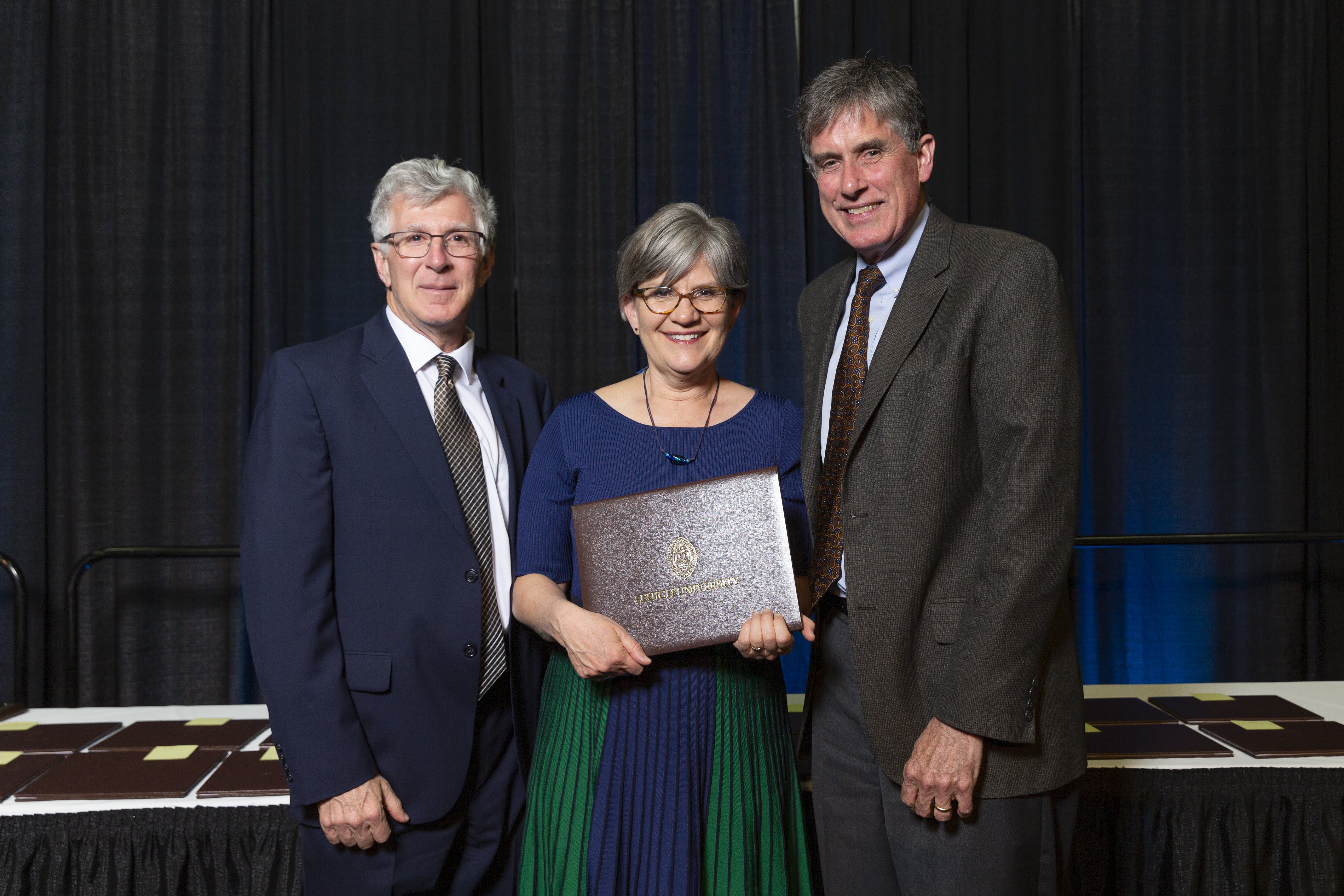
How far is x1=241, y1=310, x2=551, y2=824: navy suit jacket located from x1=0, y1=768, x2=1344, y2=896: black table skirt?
525 millimetres

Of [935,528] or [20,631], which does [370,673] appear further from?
[20,631]

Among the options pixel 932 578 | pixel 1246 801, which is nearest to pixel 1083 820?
pixel 1246 801

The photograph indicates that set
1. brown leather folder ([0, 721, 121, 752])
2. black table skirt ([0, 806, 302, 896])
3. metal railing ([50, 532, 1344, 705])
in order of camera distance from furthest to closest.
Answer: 1. metal railing ([50, 532, 1344, 705])
2. brown leather folder ([0, 721, 121, 752])
3. black table skirt ([0, 806, 302, 896])

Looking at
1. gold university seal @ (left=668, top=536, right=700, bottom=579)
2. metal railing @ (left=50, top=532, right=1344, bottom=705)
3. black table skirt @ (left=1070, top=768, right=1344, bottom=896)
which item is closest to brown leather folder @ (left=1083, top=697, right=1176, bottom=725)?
A: black table skirt @ (left=1070, top=768, right=1344, bottom=896)

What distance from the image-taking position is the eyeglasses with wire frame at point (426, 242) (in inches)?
62.9

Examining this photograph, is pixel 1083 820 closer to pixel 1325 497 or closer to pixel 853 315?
pixel 853 315

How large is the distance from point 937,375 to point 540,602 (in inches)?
26.9

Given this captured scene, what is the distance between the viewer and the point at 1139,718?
7.45 ft

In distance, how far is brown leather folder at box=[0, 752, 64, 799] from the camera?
6.27 feet

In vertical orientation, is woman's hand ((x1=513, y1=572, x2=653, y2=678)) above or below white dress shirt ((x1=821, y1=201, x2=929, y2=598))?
below

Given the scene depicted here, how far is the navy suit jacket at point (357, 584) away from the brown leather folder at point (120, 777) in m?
0.62

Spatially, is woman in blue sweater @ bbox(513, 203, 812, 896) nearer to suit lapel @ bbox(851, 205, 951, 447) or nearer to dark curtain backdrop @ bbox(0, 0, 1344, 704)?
suit lapel @ bbox(851, 205, 951, 447)

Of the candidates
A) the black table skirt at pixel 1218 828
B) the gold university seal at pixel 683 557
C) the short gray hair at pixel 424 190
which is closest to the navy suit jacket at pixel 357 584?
the short gray hair at pixel 424 190

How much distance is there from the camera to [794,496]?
1.53 m
